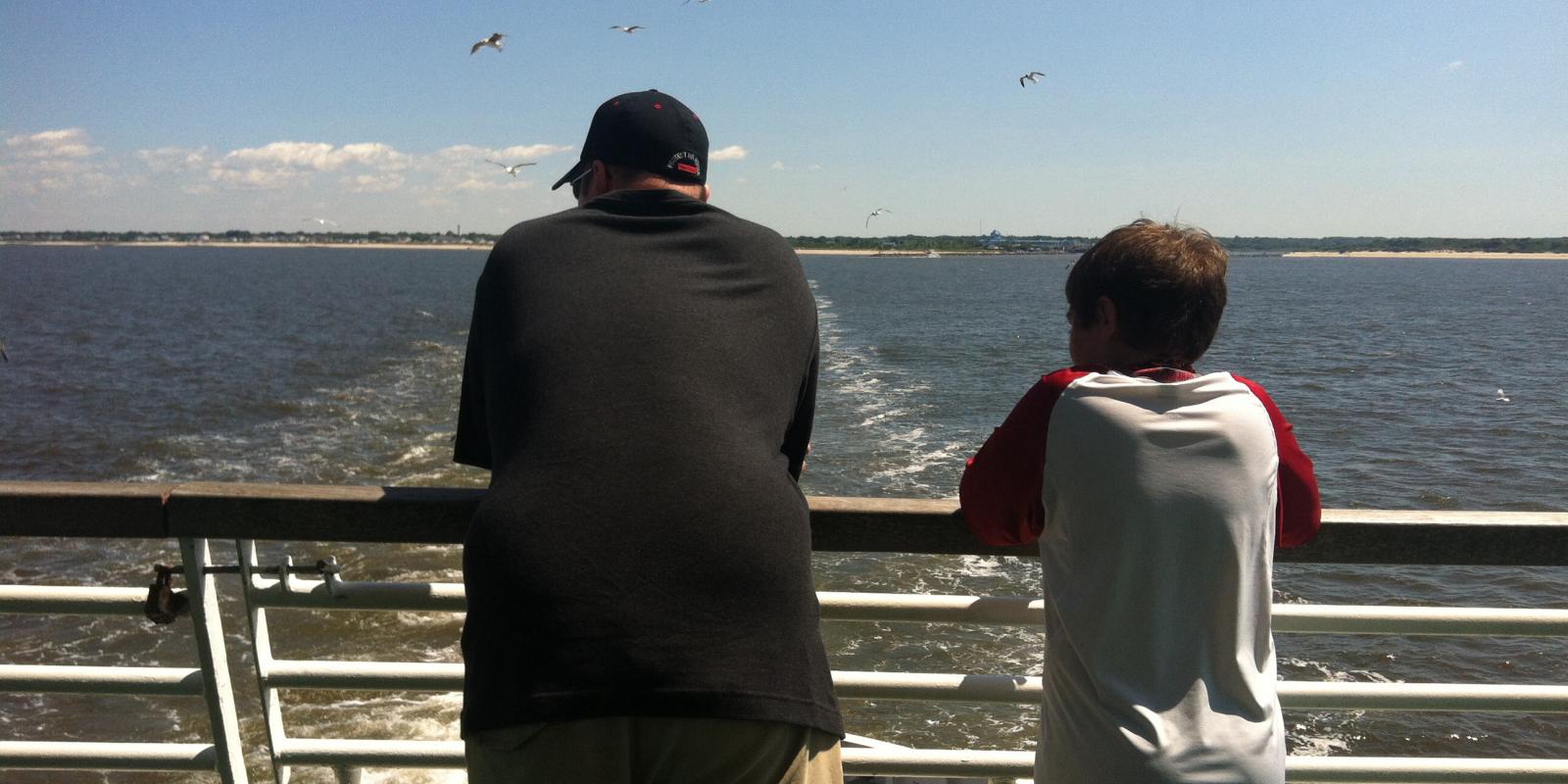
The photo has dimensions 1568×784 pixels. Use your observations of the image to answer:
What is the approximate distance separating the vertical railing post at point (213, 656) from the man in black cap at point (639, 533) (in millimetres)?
828

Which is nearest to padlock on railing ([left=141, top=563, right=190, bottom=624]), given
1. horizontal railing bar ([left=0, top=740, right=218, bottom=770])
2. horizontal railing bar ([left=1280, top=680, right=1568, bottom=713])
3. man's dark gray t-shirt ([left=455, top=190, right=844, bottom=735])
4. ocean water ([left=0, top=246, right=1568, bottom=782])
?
horizontal railing bar ([left=0, top=740, right=218, bottom=770])

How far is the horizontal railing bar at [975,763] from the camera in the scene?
2250 mm

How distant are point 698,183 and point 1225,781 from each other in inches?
48.3

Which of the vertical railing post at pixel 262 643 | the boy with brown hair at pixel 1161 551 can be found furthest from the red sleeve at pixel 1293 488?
the vertical railing post at pixel 262 643

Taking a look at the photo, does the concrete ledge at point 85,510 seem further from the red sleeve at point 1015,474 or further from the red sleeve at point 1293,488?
the red sleeve at point 1293,488

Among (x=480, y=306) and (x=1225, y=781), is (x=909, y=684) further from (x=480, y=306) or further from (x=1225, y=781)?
(x=480, y=306)

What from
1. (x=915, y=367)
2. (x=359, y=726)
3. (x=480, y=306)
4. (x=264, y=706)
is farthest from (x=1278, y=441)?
(x=915, y=367)

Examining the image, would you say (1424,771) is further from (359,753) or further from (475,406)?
(359,753)

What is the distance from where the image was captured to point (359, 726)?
7441 millimetres

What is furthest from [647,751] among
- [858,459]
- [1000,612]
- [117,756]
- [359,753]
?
[858,459]

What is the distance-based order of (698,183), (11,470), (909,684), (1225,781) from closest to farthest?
(1225,781), (698,183), (909,684), (11,470)

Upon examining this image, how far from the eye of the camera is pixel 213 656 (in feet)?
7.22

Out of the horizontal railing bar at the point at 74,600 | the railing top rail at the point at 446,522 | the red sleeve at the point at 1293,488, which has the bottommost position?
the horizontal railing bar at the point at 74,600

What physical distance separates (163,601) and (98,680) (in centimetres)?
30
